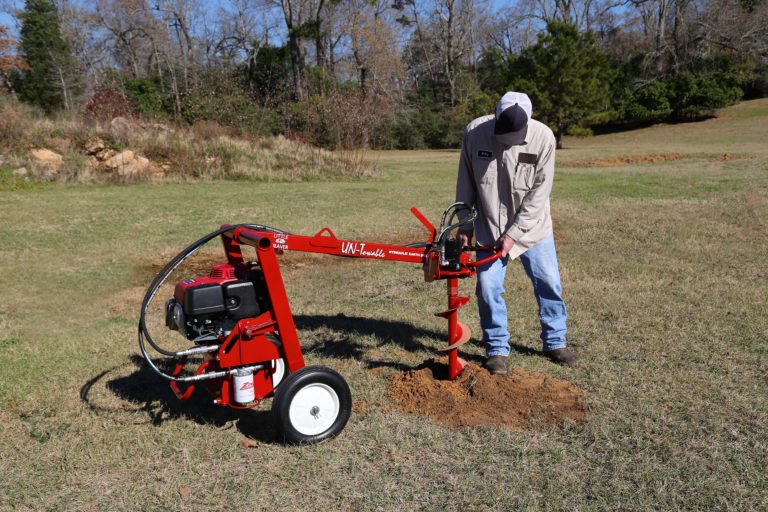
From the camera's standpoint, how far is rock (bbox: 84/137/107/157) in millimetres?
18578

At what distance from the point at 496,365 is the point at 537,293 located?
0.70 metres

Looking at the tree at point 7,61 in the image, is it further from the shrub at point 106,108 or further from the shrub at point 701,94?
the shrub at point 701,94

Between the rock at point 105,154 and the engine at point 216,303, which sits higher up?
the rock at point 105,154

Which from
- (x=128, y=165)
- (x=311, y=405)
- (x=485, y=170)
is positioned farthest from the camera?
(x=128, y=165)

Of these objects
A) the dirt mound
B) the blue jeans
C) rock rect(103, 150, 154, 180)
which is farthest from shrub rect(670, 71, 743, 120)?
the dirt mound

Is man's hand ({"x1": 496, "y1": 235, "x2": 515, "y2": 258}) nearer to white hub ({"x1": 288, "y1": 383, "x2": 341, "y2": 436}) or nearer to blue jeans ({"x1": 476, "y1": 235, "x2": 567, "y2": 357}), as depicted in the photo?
blue jeans ({"x1": 476, "y1": 235, "x2": 567, "y2": 357})

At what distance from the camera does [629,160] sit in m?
25.3

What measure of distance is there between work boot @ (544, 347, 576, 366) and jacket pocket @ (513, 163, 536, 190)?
1.35 m

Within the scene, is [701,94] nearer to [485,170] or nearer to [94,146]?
[94,146]

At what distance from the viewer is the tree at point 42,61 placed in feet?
124

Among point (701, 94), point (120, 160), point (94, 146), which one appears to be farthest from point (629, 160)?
point (701, 94)

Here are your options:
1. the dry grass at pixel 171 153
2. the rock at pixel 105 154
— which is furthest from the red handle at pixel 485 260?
the rock at pixel 105 154

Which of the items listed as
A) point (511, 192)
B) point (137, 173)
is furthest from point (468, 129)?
point (137, 173)

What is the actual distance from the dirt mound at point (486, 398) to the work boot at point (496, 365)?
79mm
